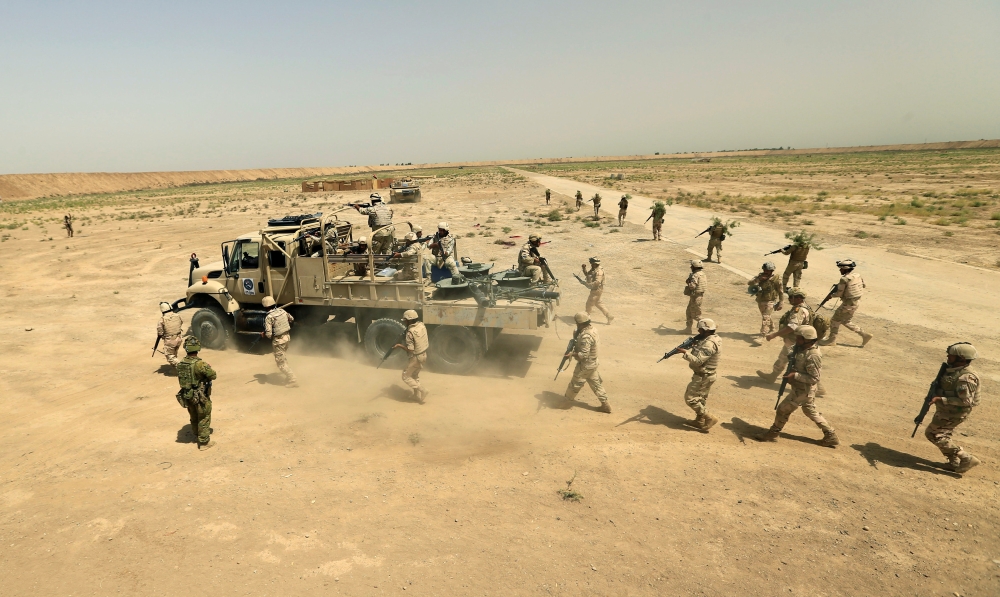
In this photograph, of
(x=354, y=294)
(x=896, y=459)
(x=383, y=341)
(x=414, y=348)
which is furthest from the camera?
(x=383, y=341)

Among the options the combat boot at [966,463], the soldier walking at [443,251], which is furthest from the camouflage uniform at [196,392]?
the combat boot at [966,463]

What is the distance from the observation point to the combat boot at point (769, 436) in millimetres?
6802

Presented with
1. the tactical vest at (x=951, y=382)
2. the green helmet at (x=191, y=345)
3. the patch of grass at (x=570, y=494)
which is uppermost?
the green helmet at (x=191, y=345)

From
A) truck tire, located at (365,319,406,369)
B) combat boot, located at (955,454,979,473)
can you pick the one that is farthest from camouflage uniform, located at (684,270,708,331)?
truck tire, located at (365,319,406,369)

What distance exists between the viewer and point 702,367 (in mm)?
6836

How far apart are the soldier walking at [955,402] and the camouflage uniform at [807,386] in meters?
1.15

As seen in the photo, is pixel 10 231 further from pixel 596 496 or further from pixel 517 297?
pixel 596 496

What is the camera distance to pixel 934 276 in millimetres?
15266

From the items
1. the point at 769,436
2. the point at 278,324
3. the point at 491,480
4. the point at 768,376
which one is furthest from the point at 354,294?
the point at 768,376

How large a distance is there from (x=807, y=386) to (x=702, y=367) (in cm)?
130

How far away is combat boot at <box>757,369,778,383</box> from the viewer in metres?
8.59

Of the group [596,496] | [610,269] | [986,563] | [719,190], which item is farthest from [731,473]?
[719,190]

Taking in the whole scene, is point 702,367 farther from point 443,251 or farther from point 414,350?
point 443,251

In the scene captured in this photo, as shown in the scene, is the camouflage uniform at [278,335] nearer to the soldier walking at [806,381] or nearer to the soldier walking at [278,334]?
the soldier walking at [278,334]
